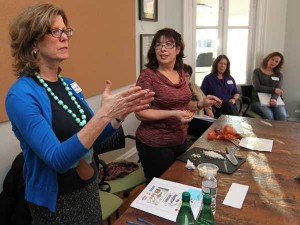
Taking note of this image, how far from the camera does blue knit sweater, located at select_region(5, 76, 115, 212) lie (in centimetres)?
101

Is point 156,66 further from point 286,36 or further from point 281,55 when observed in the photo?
point 286,36

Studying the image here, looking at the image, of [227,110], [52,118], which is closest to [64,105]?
[52,118]

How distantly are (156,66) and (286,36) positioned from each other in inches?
138

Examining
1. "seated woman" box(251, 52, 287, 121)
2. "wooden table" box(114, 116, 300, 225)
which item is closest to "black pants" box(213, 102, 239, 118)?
"seated woman" box(251, 52, 287, 121)

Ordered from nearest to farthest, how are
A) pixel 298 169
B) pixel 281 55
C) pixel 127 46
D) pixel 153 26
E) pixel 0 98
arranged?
pixel 298 169, pixel 0 98, pixel 127 46, pixel 153 26, pixel 281 55

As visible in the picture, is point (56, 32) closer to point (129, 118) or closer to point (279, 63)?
point (129, 118)

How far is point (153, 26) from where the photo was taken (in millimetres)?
3863

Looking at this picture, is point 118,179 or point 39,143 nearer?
point 39,143

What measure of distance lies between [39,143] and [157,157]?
0.98 m

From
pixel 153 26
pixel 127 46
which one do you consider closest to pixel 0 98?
pixel 127 46

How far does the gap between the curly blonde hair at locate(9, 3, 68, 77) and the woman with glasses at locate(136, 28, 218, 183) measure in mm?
822

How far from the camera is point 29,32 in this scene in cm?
112

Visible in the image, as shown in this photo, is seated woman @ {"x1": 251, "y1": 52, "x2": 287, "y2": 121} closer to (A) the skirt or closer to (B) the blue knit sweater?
(A) the skirt

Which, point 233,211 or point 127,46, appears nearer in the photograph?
point 233,211
